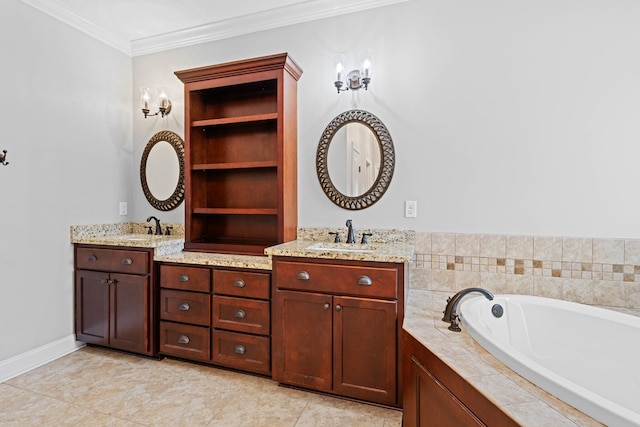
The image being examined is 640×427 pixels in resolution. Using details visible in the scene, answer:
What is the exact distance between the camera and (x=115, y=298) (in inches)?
101

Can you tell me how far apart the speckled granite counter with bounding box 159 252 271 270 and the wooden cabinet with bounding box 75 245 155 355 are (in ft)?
0.69

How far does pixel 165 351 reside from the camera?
8.07 ft

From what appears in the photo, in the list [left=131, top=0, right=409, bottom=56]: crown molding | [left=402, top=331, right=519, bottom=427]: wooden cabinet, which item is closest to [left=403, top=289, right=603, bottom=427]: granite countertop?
[left=402, top=331, right=519, bottom=427]: wooden cabinet

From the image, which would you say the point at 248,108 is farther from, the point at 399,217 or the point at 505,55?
the point at 505,55

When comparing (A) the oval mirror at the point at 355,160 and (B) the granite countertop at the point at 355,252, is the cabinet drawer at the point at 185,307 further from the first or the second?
(A) the oval mirror at the point at 355,160

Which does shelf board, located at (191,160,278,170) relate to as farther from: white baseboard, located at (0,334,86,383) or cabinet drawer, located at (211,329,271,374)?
white baseboard, located at (0,334,86,383)

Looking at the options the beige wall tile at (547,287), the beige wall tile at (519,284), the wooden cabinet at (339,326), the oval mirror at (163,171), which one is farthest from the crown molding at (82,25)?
the beige wall tile at (547,287)

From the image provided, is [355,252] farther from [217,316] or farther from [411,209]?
[217,316]

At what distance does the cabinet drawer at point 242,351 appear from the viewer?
2.18m

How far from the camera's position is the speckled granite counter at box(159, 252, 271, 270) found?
219cm

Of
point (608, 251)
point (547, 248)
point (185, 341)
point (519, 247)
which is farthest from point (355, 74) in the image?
point (185, 341)

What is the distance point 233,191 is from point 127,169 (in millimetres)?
1172

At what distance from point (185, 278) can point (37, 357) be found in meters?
1.28

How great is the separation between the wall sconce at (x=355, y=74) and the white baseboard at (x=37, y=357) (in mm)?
2944
